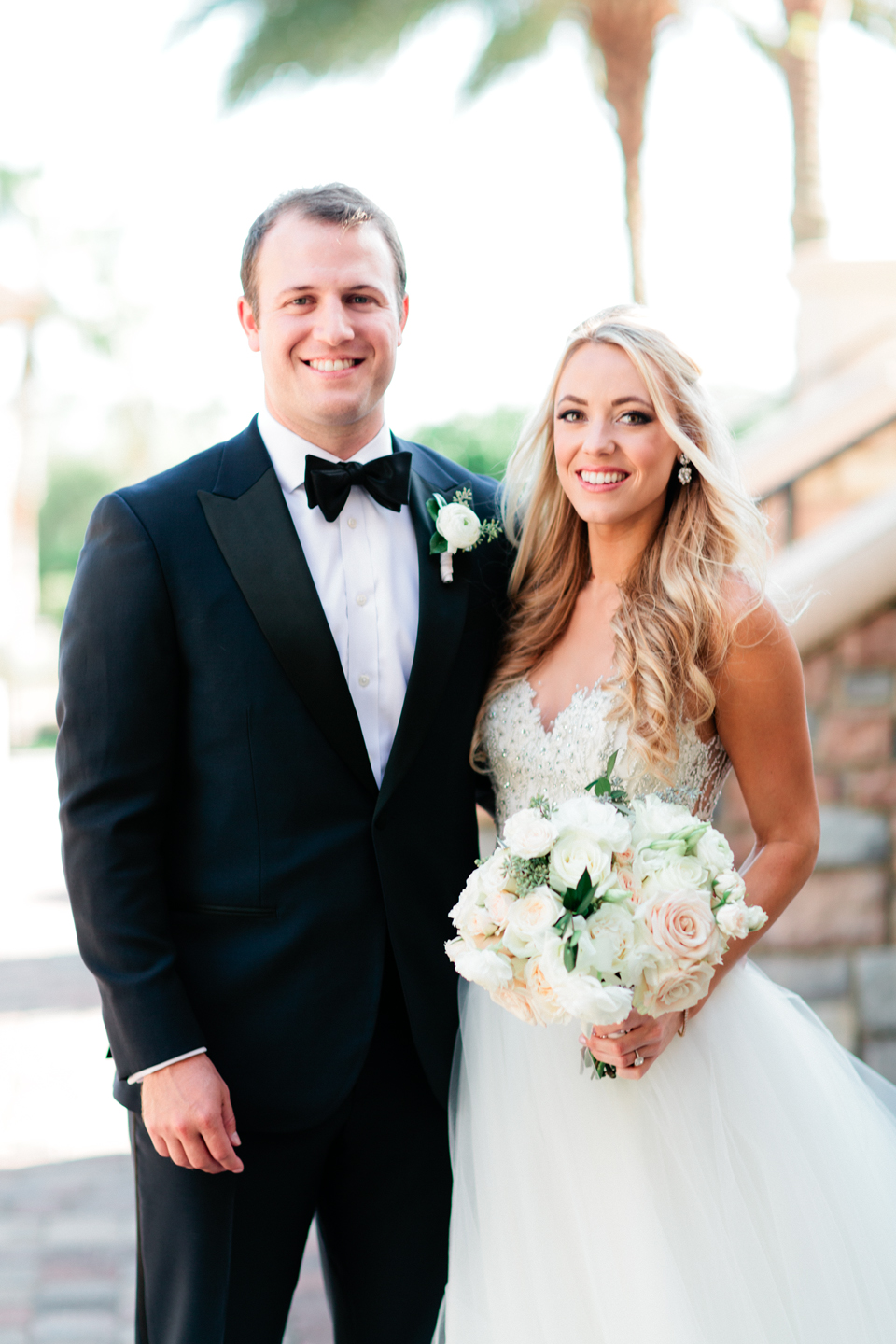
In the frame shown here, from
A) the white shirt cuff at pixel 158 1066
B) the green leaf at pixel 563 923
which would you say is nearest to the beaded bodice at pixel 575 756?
the green leaf at pixel 563 923

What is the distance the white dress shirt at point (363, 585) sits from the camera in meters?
2.47

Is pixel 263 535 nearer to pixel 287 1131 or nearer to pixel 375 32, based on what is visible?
pixel 287 1131

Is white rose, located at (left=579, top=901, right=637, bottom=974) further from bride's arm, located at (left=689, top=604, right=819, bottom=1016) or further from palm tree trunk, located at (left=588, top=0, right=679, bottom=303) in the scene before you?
palm tree trunk, located at (left=588, top=0, right=679, bottom=303)

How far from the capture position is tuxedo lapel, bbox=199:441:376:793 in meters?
2.36

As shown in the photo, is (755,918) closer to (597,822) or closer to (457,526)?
(597,822)

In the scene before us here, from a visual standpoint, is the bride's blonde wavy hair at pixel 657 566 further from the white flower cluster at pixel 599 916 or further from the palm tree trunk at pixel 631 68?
the palm tree trunk at pixel 631 68

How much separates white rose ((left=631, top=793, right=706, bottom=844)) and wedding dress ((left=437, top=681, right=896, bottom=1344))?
0.40m

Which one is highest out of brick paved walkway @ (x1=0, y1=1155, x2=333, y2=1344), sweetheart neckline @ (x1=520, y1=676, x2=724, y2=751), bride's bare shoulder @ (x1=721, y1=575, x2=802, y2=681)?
bride's bare shoulder @ (x1=721, y1=575, x2=802, y2=681)

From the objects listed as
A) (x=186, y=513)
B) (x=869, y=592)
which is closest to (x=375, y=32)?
(x=869, y=592)

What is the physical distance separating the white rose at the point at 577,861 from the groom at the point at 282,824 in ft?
1.54

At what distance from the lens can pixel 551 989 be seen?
200 cm

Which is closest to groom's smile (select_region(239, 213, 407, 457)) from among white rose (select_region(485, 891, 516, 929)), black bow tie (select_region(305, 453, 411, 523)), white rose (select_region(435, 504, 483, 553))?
black bow tie (select_region(305, 453, 411, 523))

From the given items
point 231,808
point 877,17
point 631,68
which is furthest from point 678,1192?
point 877,17

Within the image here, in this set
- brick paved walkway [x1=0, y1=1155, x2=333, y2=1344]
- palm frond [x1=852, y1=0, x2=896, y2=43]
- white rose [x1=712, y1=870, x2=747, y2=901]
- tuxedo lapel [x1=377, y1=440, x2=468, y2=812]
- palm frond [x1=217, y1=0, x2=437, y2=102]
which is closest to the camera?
white rose [x1=712, y1=870, x2=747, y2=901]
